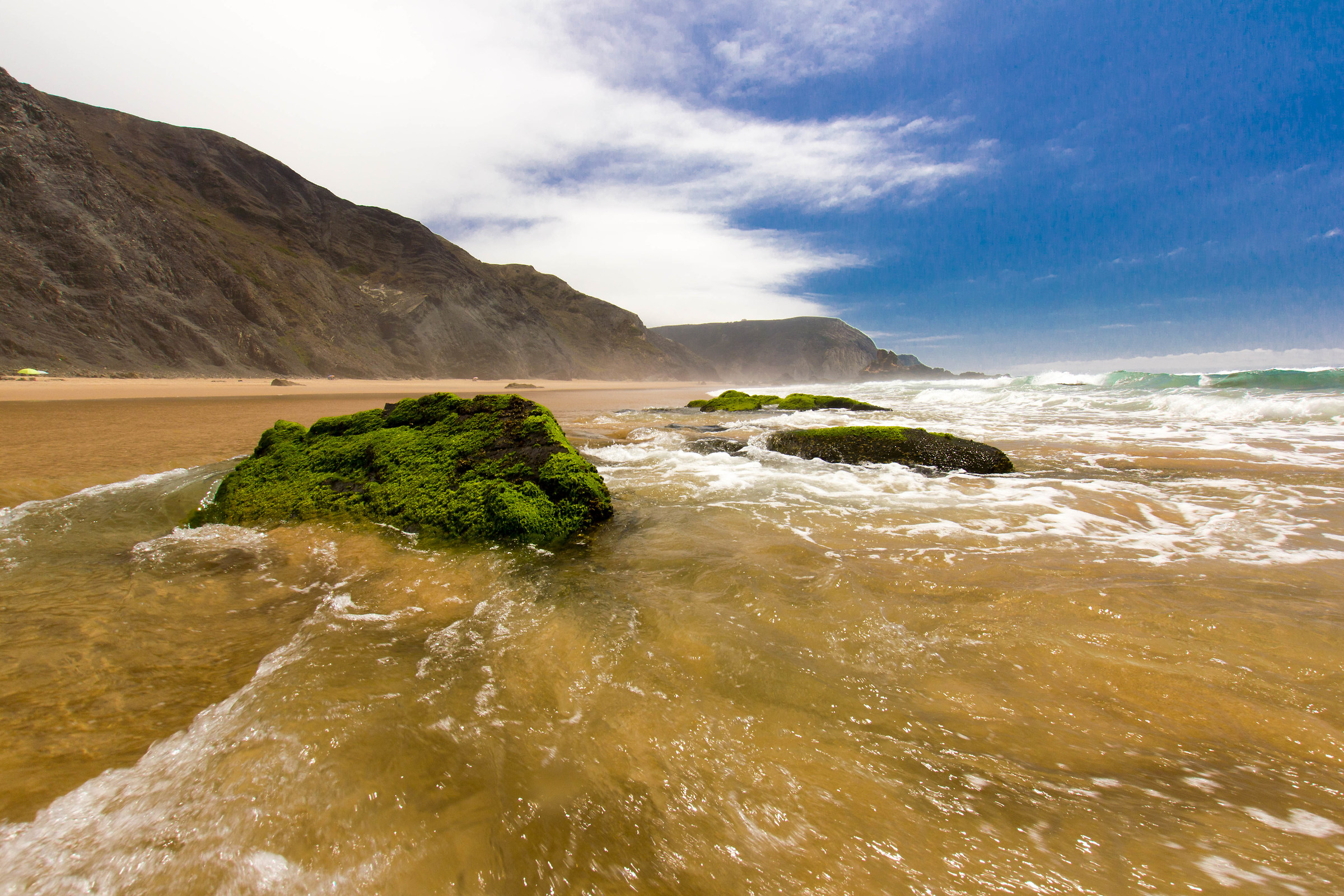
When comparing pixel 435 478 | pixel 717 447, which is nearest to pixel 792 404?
pixel 717 447

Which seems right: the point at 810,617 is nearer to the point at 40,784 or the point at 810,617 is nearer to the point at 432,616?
the point at 432,616

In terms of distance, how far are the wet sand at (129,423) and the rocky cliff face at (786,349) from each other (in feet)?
428

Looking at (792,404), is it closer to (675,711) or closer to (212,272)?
(675,711)

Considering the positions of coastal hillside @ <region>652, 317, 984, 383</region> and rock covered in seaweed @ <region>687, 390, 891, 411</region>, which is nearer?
rock covered in seaweed @ <region>687, 390, 891, 411</region>

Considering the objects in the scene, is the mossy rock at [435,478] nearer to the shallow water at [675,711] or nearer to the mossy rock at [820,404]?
the shallow water at [675,711]

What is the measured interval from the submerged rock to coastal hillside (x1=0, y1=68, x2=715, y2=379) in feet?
156

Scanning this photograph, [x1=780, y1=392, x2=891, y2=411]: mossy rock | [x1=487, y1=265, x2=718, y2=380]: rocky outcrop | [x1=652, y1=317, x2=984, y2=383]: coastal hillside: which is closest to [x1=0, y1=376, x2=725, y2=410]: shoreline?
[x1=780, y1=392, x2=891, y2=411]: mossy rock

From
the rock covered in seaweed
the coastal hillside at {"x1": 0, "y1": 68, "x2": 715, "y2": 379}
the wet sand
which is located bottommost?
the wet sand

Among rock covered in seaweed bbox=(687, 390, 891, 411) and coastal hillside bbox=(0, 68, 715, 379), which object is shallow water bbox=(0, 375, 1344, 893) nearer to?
rock covered in seaweed bbox=(687, 390, 891, 411)

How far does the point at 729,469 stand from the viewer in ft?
24.5

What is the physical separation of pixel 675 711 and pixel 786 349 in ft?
538

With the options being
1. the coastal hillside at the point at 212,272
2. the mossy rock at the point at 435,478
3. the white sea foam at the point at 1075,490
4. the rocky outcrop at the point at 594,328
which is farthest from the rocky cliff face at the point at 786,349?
the mossy rock at the point at 435,478

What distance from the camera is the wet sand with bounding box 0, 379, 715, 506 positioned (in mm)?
6141

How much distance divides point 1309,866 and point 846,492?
4.72m
